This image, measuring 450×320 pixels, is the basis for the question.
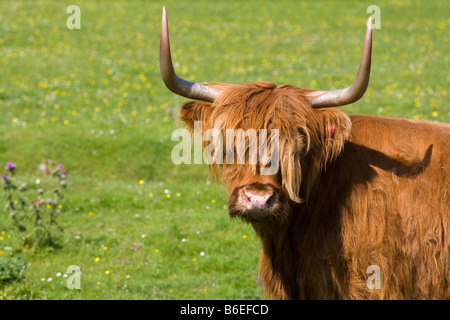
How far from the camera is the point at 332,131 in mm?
4918

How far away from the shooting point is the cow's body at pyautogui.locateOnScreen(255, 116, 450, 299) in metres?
4.86

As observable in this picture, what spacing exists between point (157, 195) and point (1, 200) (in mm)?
2509

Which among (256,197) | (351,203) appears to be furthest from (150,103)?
(256,197)

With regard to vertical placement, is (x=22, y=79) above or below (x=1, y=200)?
above

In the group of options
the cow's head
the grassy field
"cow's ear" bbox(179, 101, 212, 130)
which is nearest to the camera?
the cow's head

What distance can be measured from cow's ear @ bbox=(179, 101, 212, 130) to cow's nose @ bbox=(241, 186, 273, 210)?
1079 mm

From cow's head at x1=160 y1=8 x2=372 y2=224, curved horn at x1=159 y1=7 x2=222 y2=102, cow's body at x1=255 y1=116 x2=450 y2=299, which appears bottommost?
cow's body at x1=255 y1=116 x2=450 y2=299

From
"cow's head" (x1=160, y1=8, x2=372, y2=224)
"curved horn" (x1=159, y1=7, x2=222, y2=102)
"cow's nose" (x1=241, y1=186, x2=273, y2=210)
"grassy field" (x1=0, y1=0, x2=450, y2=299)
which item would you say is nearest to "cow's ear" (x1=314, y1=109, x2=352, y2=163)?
"cow's head" (x1=160, y1=8, x2=372, y2=224)

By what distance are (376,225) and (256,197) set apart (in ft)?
3.81

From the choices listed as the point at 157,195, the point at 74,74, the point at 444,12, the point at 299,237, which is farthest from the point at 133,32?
the point at 299,237

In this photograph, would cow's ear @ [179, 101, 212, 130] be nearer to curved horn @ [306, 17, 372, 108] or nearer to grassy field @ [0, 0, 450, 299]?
grassy field @ [0, 0, 450, 299]

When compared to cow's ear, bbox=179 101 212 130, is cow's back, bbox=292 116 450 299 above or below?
below

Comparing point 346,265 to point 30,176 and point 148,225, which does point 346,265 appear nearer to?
point 148,225
